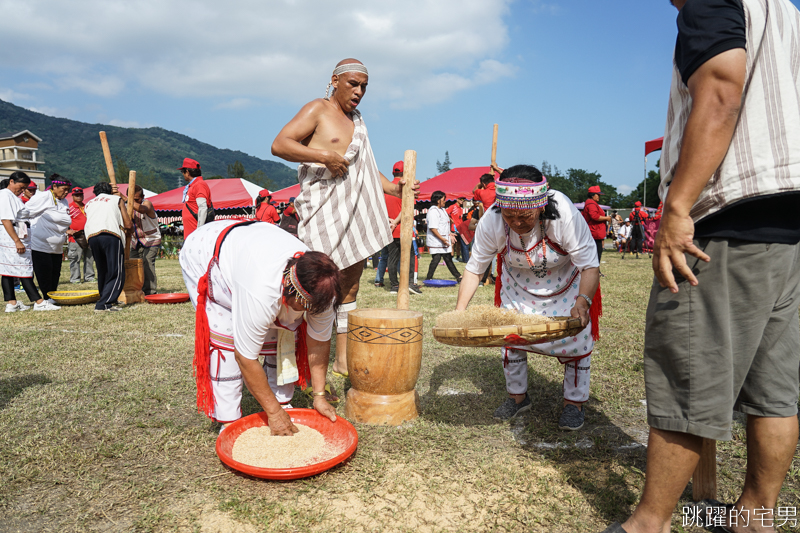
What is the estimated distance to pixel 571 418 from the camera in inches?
102

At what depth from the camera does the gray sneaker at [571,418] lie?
8.40 feet

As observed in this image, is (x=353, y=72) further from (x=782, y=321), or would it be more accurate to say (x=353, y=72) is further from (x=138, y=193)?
(x=138, y=193)

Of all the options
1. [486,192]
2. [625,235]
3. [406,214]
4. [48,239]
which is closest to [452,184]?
[625,235]

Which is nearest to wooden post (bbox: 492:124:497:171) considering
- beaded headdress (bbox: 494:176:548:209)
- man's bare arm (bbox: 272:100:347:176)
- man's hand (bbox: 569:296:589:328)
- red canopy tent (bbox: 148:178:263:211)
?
man's bare arm (bbox: 272:100:347:176)

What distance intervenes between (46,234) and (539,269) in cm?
652

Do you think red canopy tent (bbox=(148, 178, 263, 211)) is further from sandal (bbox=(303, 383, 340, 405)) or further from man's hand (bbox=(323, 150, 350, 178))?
man's hand (bbox=(323, 150, 350, 178))

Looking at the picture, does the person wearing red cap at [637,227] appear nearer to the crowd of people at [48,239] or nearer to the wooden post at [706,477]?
the crowd of people at [48,239]

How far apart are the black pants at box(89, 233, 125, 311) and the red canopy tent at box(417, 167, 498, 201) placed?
10.7m

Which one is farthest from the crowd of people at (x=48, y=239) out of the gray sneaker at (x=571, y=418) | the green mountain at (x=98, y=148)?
the green mountain at (x=98, y=148)

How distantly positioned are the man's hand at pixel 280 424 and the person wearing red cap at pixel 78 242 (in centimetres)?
768

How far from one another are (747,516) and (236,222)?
2485 millimetres

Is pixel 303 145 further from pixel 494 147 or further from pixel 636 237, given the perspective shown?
pixel 636 237

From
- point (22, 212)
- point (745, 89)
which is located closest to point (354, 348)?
point (745, 89)

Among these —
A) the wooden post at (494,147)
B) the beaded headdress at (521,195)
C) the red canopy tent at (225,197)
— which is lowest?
the beaded headdress at (521,195)
